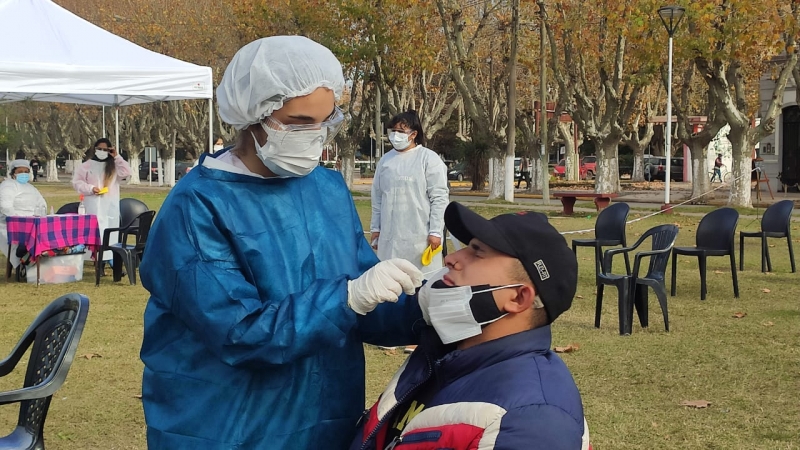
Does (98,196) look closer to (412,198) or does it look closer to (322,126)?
(412,198)

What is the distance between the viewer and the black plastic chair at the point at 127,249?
1141 centimetres

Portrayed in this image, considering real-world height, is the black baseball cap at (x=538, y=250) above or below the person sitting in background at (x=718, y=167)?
below

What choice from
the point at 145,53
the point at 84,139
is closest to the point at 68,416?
the point at 145,53

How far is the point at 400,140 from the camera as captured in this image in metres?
7.89

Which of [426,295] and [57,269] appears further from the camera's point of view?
[57,269]

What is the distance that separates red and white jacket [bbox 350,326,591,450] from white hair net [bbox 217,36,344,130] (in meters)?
0.69

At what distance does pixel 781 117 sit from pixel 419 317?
32403 mm

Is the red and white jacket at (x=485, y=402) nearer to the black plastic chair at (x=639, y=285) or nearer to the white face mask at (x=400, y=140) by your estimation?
the white face mask at (x=400, y=140)

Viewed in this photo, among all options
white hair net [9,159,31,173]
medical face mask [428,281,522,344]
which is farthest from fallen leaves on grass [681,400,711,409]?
white hair net [9,159,31,173]

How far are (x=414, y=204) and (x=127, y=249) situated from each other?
5109 mm

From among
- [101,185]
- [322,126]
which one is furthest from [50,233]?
[322,126]

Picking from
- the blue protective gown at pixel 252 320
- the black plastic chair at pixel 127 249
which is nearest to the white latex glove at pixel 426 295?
the blue protective gown at pixel 252 320

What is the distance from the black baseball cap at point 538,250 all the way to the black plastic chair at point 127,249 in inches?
378

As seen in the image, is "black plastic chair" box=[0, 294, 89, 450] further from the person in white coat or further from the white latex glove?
the person in white coat
